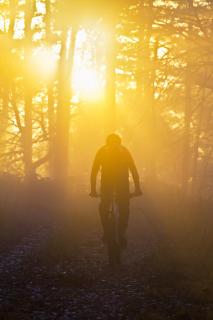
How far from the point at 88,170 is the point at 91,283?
A: 29.6 m

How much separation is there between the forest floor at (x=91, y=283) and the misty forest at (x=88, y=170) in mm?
29

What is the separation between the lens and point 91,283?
996 centimetres

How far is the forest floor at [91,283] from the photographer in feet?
26.8

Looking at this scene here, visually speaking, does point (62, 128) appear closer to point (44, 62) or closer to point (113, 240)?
point (44, 62)

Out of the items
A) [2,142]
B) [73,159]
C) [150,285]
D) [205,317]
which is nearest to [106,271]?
[150,285]

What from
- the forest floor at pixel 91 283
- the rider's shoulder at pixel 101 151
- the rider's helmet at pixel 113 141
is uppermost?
the rider's helmet at pixel 113 141

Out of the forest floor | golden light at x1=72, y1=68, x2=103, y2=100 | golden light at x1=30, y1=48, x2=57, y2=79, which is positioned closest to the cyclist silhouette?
the forest floor

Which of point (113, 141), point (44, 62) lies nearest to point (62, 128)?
point (44, 62)

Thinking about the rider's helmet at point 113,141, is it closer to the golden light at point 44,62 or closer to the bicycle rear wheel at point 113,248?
the bicycle rear wheel at point 113,248

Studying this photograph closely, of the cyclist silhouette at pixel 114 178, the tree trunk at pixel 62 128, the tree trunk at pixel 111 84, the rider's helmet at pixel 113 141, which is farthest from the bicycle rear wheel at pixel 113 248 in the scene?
the tree trunk at pixel 62 128

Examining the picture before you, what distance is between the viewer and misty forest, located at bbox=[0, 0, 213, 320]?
30.2 feet

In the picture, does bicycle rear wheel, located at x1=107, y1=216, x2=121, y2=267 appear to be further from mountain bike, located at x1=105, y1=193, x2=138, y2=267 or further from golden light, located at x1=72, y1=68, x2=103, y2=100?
golden light, located at x1=72, y1=68, x2=103, y2=100

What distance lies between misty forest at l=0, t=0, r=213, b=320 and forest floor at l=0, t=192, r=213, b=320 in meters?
0.03

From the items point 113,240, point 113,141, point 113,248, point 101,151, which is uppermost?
point 113,141
